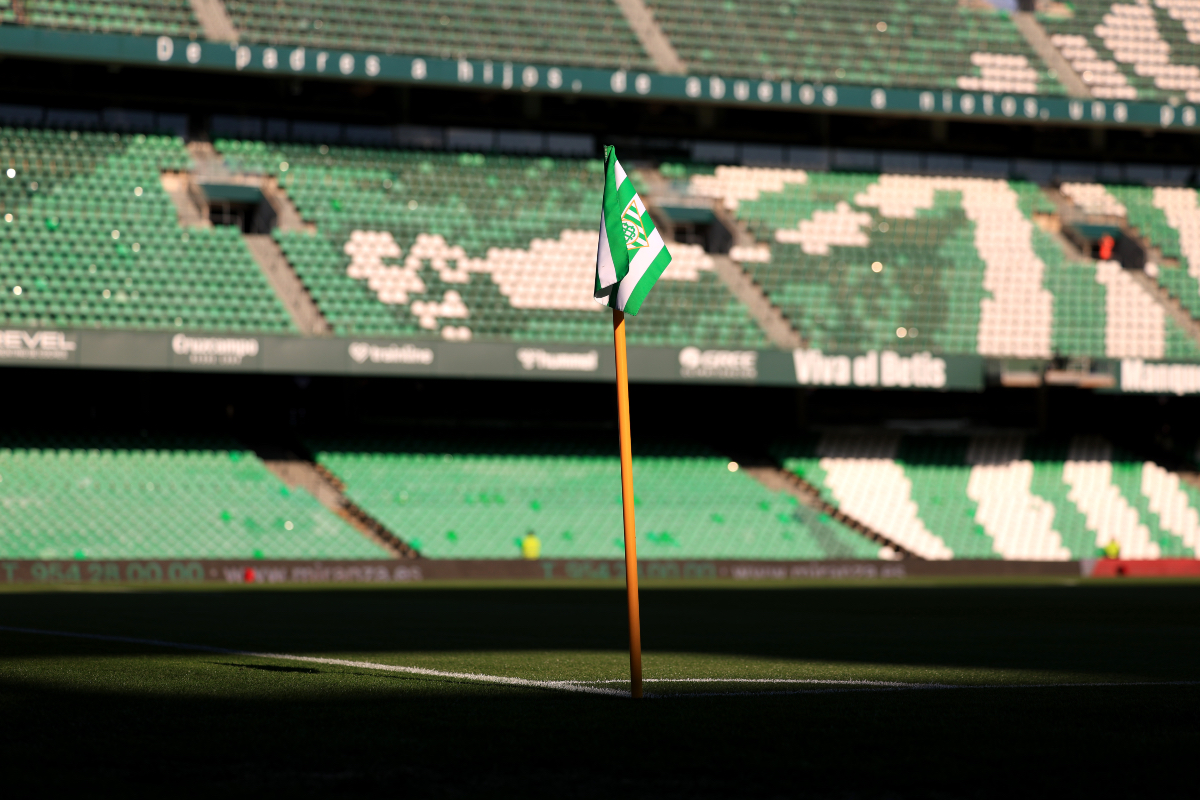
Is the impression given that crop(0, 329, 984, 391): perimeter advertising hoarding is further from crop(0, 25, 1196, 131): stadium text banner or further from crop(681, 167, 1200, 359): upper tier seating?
crop(0, 25, 1196, 131): stadium text banner

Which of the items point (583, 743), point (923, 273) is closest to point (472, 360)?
point (923, 273)

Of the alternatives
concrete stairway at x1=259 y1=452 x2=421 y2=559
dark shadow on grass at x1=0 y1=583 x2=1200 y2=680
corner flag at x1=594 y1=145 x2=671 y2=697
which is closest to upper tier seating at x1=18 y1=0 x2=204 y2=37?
concrete stairway at x1=259 y1=452 x2=421 y2=559

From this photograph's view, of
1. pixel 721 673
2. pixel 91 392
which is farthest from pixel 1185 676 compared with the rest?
pixel 91 392

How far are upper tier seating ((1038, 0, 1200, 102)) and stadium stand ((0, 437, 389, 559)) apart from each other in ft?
96.2

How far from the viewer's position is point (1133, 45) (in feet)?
159

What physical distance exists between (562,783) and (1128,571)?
33.7 metres

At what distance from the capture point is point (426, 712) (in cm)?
784

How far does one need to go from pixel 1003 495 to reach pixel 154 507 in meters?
22.6

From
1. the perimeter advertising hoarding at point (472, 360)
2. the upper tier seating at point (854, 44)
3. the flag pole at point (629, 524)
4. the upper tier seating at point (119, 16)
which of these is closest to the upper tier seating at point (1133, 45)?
the upper tier seating at point (854, 44)

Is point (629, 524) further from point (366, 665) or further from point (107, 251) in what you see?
point (107, 251)

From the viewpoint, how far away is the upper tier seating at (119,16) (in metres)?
38.2

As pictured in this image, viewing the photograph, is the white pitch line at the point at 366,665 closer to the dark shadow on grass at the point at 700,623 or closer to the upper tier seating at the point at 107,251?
the dark shadow on grass at the point at 700,623

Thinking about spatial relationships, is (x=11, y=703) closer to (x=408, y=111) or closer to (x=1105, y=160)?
(x=408, y=111)

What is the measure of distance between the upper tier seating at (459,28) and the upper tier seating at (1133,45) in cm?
1523
